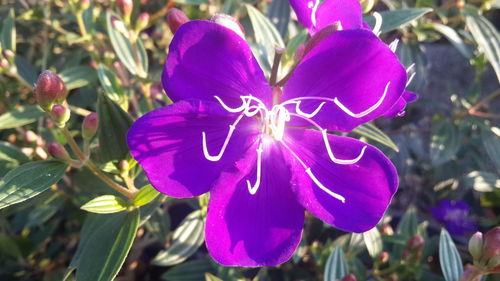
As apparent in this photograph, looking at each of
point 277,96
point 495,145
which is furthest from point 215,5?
point 495,145

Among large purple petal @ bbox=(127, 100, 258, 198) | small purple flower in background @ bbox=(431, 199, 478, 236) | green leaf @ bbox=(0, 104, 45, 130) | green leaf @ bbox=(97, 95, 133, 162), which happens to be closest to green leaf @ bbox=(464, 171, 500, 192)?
small purple flower in background @ bbox=(431, 199, 478, 236)

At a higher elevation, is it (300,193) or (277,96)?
(277,96)

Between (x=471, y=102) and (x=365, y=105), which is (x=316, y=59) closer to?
(x=365, y=105)

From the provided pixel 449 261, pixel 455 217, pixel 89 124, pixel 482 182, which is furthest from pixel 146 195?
pixel 455 217

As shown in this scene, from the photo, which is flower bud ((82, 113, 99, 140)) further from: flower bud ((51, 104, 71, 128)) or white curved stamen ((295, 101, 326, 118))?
white curved stamen ((295, 101, 326, 118))

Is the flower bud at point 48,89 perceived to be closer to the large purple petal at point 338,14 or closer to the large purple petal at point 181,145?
the large purple petal at point 181,145

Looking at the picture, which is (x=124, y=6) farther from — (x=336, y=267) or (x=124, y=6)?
(x=336, y=267)

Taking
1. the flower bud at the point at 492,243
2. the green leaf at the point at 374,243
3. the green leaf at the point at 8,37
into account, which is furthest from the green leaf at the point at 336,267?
the green leaf at the point at 8,37
